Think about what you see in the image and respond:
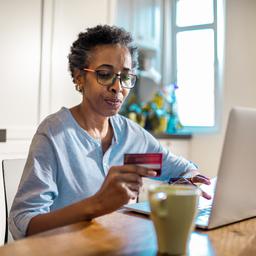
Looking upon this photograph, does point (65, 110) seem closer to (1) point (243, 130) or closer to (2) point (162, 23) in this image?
(1) point (243, 130)

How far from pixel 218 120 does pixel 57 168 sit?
2.59 metres

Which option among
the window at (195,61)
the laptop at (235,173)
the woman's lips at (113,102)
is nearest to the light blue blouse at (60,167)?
the woman's lips at (113,102)

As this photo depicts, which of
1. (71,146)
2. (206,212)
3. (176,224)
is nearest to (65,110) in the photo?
(71,146)

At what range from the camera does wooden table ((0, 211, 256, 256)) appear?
0.67m

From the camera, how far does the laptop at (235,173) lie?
0.80 meters

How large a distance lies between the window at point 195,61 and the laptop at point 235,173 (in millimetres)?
2716

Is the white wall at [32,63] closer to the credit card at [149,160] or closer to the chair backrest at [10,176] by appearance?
the chair backrest at [10,176]

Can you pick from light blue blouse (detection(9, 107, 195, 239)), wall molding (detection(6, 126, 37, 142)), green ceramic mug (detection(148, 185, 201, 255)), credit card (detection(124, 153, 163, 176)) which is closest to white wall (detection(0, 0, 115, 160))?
wall molding (detection(6, 126, 37, 142))

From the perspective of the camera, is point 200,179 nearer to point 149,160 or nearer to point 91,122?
point 91,122

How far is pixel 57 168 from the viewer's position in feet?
3.69

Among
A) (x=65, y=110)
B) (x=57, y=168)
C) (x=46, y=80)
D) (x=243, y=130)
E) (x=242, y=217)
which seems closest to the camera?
(x=243, y=130)

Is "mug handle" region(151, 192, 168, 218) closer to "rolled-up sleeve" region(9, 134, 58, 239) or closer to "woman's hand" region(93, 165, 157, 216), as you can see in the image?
"woman's hand" region(93, 165, 157, 216)

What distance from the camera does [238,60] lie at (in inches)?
135

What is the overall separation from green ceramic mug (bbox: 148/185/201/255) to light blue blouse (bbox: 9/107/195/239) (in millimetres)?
425
